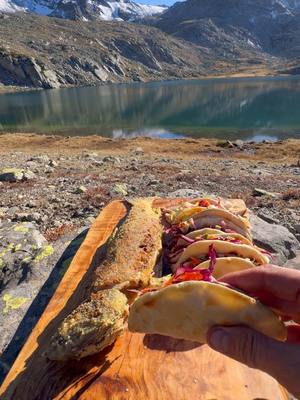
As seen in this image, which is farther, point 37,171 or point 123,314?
point 37,171

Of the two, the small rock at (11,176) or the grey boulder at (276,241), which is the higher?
the grey boulder at (276,241)

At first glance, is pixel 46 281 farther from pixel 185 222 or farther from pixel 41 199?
pixel 41 199

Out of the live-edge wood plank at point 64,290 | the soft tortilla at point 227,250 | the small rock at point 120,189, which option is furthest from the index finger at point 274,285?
the small rock at point 120,189

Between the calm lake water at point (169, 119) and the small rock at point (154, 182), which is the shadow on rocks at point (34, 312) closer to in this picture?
the small rock at point (154, 182)

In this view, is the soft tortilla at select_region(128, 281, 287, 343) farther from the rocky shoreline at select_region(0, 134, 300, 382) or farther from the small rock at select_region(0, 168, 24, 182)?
the small rock at select_region(0, 168, 24, 182)

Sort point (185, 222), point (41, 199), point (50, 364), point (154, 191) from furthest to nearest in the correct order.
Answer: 1. point (154, 191)
2. point (41, 199)
3. point (185, 222)
4. point (50, 364)

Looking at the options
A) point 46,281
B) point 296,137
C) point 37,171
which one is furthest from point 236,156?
point 46,281

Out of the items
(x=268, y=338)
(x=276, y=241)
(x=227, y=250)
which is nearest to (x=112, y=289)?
(x=227, y=250)
